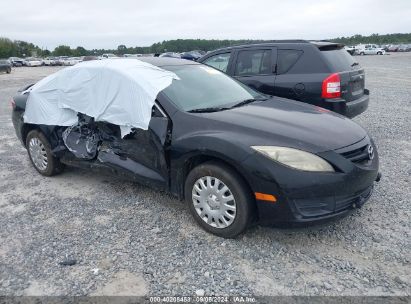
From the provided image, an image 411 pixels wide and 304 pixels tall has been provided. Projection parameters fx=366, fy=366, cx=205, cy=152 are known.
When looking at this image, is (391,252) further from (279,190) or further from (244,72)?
(244,72)

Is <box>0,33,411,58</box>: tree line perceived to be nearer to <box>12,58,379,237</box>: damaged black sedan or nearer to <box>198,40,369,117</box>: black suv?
<box>198,40,369,117</box>: black suv

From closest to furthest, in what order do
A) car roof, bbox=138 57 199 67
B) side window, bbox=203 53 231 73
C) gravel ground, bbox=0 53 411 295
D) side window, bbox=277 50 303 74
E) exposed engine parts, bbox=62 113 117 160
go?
gravel ground, bbox=0 53 411 295, exposed engine parts, bbox=62 113 117 160, car roof, bbox=138 57 199 67, side window, bbox=277 50 303 74, side window, bbox=203 53 231 73

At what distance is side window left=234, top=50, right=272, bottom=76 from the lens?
622cm

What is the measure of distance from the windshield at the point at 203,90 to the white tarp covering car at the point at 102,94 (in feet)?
0.46

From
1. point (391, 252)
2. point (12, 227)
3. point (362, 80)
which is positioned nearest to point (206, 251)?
point (391, 252)

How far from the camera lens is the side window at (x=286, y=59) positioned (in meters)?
5.93

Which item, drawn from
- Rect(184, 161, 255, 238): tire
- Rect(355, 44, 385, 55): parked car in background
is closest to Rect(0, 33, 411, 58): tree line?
Rect(355, 44, 385, 55): parked car in background

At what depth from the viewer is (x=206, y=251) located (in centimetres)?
323

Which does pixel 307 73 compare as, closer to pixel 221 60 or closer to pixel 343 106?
pixel 343 106

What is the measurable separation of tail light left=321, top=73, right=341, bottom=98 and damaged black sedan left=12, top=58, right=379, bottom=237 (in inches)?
56.1

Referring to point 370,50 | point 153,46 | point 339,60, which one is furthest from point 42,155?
point 153,46

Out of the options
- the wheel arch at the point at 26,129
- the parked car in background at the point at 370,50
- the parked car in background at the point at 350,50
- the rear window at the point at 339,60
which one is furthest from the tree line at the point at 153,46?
the wheel arch at the point at 26,129

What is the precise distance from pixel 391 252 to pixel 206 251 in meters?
1.57

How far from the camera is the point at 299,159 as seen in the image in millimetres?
2998
